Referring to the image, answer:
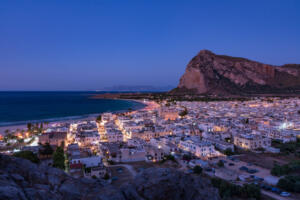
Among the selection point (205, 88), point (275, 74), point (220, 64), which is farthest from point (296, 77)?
point (205, 88)

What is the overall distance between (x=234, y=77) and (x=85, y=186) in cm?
18833

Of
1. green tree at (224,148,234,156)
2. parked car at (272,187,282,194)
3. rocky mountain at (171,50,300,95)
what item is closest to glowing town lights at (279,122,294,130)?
green tree at (224,148,234,156)

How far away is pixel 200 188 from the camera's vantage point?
7.42 meters

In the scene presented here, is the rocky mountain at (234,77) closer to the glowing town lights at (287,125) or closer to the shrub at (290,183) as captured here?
the glowing town lights at (287,125)

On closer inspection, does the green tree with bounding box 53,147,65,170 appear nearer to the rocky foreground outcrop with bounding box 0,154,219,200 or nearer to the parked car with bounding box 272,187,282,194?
the rocky foreground outcrop with bounding box 0,154,219,200

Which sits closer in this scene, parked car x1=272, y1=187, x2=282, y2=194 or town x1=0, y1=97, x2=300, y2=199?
parked car x1=272, y1=187, x2=282, y2=194

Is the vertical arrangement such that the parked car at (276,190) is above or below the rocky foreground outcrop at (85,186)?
below

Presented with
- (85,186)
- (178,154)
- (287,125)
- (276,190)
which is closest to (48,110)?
(178,154)

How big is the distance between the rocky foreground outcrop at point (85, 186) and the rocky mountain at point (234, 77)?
16272cm

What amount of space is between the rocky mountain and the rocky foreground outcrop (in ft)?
534

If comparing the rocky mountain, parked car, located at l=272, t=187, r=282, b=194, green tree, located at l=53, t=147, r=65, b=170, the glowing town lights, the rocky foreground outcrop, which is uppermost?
the rocky mountain

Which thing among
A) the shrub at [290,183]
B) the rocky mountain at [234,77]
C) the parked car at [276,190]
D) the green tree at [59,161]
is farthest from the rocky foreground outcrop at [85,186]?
the rocky mountain at [234,77]

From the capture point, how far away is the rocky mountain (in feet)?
550

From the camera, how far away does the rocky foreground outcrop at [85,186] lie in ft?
17.0
